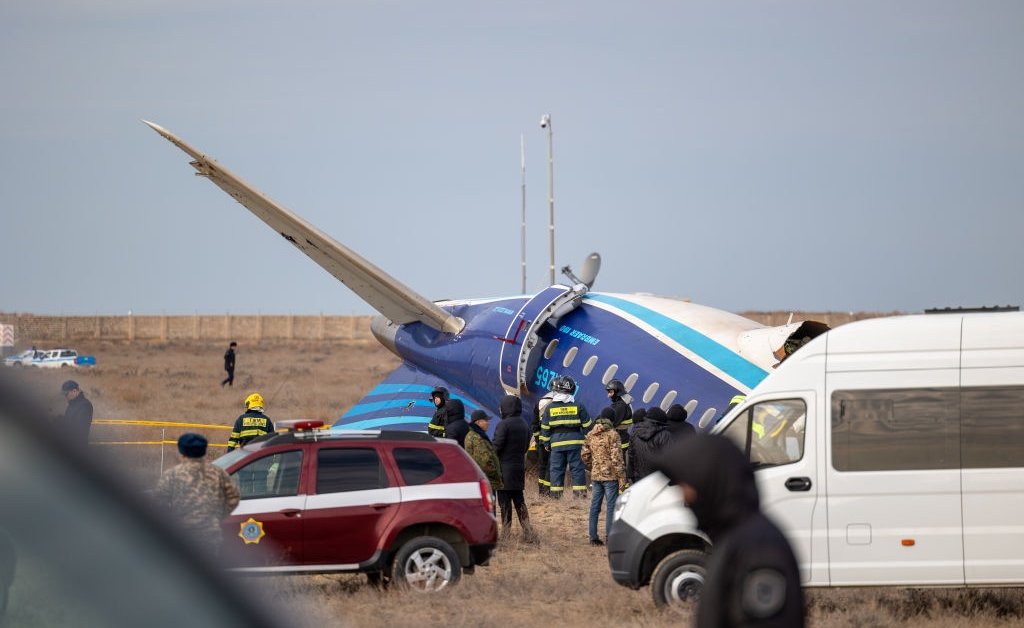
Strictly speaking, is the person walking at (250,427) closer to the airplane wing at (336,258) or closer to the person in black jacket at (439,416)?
the person in black jacket at (439,416)

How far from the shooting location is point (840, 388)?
1139 centimetres

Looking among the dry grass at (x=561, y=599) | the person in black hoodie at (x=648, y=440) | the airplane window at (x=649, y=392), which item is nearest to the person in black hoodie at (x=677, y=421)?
the person in black hoodie at (x=648, y=440)

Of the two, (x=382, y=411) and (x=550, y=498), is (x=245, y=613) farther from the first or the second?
(x=382, y=411)

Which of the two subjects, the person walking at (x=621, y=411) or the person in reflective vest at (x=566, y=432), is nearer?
the person in reflective vest at (x=566, y=432)

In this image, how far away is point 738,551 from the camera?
16.5 ft

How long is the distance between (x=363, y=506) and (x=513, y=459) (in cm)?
463

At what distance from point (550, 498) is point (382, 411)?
6.97m

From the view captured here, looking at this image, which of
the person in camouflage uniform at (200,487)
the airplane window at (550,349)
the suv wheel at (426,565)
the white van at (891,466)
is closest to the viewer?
the person in camouflage uniform at (200,487)

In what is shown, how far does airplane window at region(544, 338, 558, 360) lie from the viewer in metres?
22.7

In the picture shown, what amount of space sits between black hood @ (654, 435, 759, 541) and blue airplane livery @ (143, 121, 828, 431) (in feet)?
40.9

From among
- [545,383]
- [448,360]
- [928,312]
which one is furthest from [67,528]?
[448,360]

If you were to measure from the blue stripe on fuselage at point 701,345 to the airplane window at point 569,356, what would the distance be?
1213 millimetres

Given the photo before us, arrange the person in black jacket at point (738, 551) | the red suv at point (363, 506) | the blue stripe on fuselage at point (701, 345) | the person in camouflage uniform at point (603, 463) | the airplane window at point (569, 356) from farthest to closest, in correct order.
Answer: the airplane window at point (569, 356)
the blue stripe on fuselage at point (701, 345)
the person in camouflage uniform at point (603, 463)
the red suv at point (363, 506)
the person in black jacket at point (738, 551)

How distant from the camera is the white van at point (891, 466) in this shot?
10.9 meters
